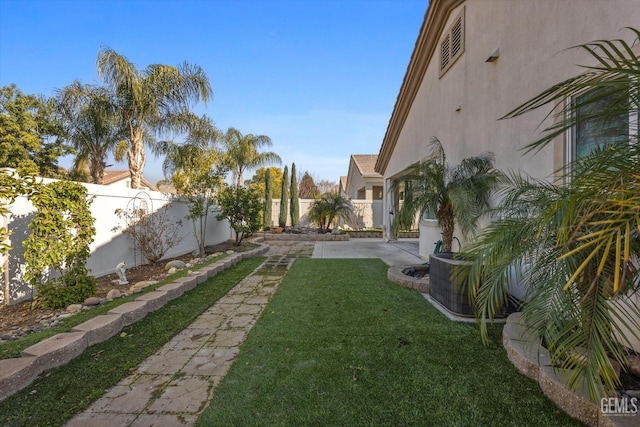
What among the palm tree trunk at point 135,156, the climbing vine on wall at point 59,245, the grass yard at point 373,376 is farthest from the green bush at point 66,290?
the palm tree trunk at point 135,156

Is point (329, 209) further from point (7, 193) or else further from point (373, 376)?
point (373, 376)

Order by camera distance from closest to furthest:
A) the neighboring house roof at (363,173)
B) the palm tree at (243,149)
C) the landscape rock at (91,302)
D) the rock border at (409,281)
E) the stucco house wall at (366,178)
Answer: the landscape rock at (91,302) < the rock border at (409,281) < the neighboring house roof at (363,173) < the stucco house wall at (366,178) < the palm tree at (243,149)

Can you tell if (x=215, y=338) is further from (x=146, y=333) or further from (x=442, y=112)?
(x=442, y=112)

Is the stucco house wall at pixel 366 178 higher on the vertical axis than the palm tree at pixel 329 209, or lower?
higher

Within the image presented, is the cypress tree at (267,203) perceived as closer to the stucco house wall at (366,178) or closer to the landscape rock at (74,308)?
the stucco house wall at (366,178)

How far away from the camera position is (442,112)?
7312 mm

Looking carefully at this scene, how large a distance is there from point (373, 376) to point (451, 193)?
3552 millimetres

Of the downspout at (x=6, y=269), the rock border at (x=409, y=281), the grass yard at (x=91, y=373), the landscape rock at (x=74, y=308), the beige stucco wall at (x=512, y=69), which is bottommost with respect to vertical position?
the grass yard at (x=91, y=373)

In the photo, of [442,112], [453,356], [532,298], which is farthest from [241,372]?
[442,112]

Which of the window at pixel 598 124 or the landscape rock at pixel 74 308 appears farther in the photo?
the landscape rock at pixel 74 308

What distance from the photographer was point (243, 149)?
66.4 ft

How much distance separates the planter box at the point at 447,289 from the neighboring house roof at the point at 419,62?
576 cm

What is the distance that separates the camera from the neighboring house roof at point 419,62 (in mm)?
7293

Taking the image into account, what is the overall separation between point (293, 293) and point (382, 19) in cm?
947
